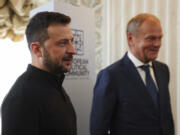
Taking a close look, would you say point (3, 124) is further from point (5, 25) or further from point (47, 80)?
point (5, 25)

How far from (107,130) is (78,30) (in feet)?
3.03

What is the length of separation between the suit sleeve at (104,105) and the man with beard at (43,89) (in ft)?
1.21

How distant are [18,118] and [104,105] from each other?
716 mm

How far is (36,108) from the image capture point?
981 mm

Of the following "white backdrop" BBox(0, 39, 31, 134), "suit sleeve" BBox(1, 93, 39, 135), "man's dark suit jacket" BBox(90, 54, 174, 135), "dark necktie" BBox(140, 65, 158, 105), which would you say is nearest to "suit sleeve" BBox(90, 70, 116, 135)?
"man's dark suit jacket" BBox(90, 54, 174, 135)

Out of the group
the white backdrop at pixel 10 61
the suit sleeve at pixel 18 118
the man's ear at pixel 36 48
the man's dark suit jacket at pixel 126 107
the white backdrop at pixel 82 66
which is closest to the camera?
the suit sleeve at pixel 18 118

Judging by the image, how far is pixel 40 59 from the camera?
3.70 feet

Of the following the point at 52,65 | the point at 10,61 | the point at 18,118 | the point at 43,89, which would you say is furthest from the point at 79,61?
the point at 10,61

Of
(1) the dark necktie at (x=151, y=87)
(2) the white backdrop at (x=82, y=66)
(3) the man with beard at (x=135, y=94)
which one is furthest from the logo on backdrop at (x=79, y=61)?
(1) the dark necktie at (x=151, y=87)

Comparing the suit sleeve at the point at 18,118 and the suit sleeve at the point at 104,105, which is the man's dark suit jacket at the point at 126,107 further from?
the suit sleeve at the point at 18,118

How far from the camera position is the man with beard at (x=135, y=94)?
1.52 meters

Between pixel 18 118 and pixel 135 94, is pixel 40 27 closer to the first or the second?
pixel 18 118

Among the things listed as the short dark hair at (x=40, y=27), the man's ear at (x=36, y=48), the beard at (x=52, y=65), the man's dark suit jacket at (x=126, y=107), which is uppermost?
the short dark hair at (x=40, y=27)

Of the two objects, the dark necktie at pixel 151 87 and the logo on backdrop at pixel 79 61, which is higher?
the logo on backdrop at pixel 79 61
